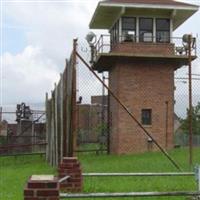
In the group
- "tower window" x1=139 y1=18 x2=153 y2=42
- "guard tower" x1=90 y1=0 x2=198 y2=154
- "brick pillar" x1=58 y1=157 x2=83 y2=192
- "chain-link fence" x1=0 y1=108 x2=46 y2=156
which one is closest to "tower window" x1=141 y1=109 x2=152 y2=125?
"guard tower" x1=90 y1=0 x2=198 y2=154

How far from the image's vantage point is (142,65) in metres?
31.8

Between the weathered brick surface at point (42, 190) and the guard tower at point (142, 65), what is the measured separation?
80.7ft

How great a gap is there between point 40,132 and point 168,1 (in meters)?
10.4

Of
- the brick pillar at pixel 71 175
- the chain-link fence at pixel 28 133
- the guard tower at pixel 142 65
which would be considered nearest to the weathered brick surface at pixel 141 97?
the guard tower at pixel 142 65

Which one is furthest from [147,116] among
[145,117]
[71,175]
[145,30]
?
[71,175]

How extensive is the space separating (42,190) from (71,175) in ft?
14.4

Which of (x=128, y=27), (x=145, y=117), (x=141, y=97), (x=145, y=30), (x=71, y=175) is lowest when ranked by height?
(x=71, y=175)

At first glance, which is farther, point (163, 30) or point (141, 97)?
point (163, 30)

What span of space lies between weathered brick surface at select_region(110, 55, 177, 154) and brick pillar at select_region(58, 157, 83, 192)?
20.5 m

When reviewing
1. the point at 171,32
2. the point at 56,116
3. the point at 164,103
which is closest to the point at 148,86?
the point at 164,103

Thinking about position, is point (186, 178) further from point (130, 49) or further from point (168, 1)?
point (168, 1)

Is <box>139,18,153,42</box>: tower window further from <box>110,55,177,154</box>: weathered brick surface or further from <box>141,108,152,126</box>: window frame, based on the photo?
<box>141,108,152,126</box>: window frame

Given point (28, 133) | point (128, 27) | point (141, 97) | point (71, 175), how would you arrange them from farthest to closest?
1. point (28, 133)
2. point (128, 27)
3. point (141, 97)
4. point (71, 175)

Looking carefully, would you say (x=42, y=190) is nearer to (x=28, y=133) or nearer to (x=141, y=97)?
(x=141, y=97)
